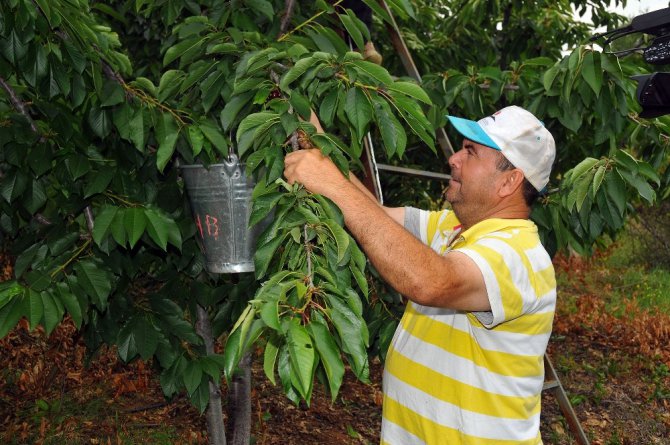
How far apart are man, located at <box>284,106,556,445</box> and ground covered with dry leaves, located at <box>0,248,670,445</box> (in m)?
2.36

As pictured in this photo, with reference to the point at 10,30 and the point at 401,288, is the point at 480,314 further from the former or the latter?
the point at 10,30

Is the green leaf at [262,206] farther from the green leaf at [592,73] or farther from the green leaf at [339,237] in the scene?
the green leaf at [592,73]

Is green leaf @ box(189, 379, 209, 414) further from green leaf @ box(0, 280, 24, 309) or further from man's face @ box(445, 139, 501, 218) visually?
man's face @ box(445, 139, 501, 218)

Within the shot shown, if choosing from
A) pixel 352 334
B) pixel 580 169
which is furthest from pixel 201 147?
pixel 580 169

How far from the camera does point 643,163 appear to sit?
113 inches

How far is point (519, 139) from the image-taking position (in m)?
2.17

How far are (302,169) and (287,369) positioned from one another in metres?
0.67

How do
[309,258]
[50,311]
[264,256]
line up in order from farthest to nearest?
[50,311] < [264,256] < [309,258]

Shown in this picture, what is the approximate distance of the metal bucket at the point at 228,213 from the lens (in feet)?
6.94

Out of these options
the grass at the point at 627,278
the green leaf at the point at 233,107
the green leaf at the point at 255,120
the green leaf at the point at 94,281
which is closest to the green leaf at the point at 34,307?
the green leaf at the point at 94,281

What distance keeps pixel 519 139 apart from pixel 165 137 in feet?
3.73

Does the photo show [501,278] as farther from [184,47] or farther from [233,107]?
[184,47]

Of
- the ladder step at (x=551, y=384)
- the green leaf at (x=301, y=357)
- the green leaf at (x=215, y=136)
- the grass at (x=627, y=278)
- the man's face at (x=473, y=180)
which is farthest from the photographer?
the grass at (x=627, y=278)

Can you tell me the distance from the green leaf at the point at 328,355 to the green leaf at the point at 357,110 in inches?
28.0
